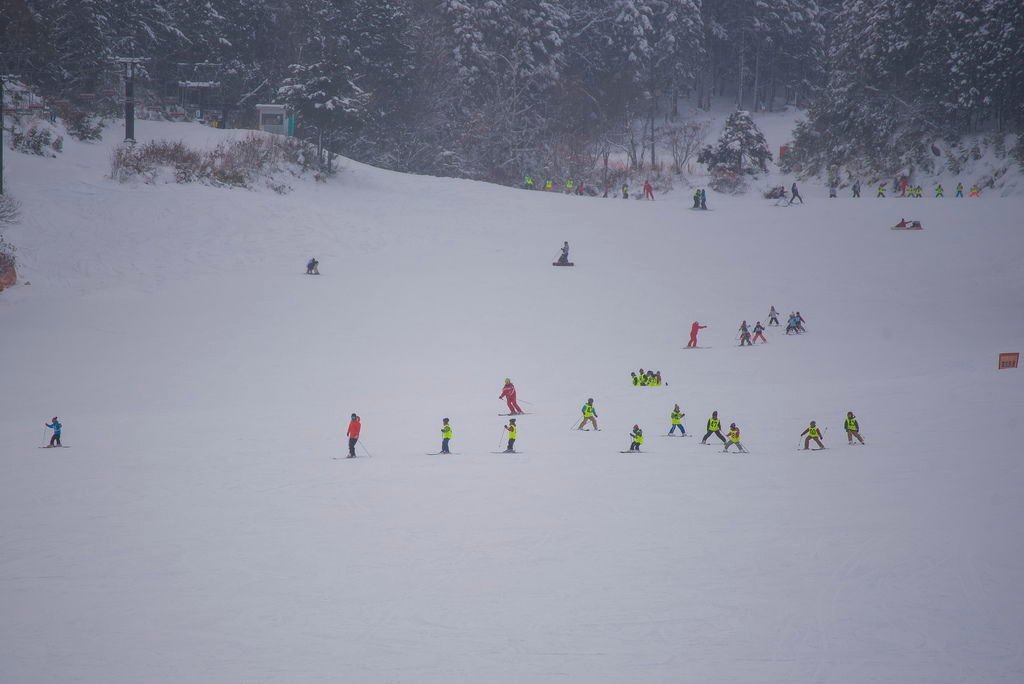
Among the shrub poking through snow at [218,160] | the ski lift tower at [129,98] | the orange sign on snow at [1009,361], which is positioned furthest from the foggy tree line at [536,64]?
the orange sign on snow at [1009,361]

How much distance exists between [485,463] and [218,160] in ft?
114

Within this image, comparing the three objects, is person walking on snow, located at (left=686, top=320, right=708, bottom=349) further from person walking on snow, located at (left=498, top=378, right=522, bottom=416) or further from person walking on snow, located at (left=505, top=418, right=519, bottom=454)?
person walking on snow, located at (left=505, top=418, right=519, bottom=454)

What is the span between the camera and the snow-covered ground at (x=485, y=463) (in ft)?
38.5

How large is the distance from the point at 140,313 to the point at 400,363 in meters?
10.9

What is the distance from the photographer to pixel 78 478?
17.3 m

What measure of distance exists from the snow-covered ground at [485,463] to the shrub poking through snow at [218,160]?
1682mm

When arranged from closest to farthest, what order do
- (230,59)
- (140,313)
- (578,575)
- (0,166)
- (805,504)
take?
1. (578,575)
2. (805,504)
3. (140,313)
4. (0,166)
5. (230,59)

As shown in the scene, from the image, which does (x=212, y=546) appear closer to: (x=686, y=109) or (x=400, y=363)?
(x=400, y=363)

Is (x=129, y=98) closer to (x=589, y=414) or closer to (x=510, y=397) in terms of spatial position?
(x=510, y=397)

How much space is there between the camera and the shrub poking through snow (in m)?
43.8

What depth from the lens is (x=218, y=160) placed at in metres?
47.5

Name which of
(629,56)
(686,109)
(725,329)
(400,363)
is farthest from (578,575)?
(686,109)

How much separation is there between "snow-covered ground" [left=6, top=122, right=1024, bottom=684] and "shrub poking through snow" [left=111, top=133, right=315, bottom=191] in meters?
1.68

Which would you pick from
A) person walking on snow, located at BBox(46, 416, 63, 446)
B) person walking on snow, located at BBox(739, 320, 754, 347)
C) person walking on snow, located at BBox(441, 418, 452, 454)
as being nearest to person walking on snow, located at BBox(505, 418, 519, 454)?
person walking on snow, located at BBox(441, 418, 452, 454)
